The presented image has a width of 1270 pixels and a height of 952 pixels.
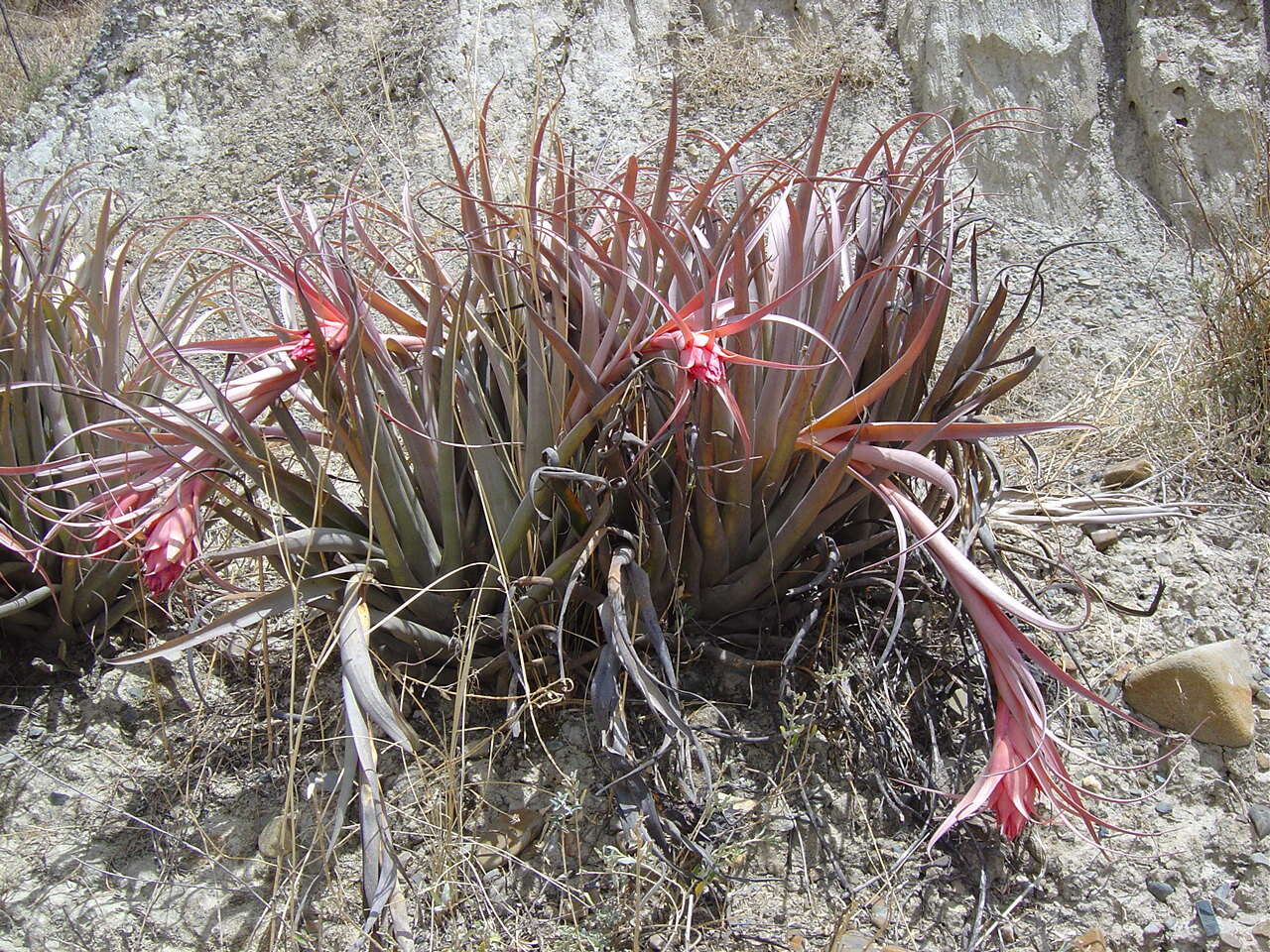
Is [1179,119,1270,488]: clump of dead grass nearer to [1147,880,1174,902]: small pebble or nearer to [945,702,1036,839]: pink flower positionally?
[1147,880,1174,902]: small pebble

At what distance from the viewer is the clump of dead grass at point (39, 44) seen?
608 centimetres

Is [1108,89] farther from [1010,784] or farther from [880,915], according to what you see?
[880,915]

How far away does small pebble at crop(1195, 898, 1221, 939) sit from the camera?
172 centimetres

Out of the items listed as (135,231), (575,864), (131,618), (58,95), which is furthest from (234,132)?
(575,864)

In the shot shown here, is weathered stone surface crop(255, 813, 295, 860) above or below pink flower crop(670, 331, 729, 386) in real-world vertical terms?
below

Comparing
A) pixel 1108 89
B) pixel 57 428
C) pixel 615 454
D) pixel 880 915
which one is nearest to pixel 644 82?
pixel 1108 89

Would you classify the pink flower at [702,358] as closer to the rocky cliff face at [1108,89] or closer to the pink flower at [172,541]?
the pink flower at [172,541]

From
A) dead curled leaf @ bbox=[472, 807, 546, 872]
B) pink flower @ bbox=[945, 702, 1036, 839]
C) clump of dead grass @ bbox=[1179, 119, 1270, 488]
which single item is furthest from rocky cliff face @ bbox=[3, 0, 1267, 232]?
pink flower @ bbox=[945, 702, 1036, 839]

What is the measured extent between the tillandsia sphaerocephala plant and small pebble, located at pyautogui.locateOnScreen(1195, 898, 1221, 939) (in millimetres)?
291

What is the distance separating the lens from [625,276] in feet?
5.50

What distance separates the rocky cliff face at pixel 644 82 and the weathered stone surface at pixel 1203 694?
3.23m

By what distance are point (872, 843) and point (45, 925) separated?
148 centimetres

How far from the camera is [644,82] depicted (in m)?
5.29

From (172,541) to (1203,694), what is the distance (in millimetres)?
1998
